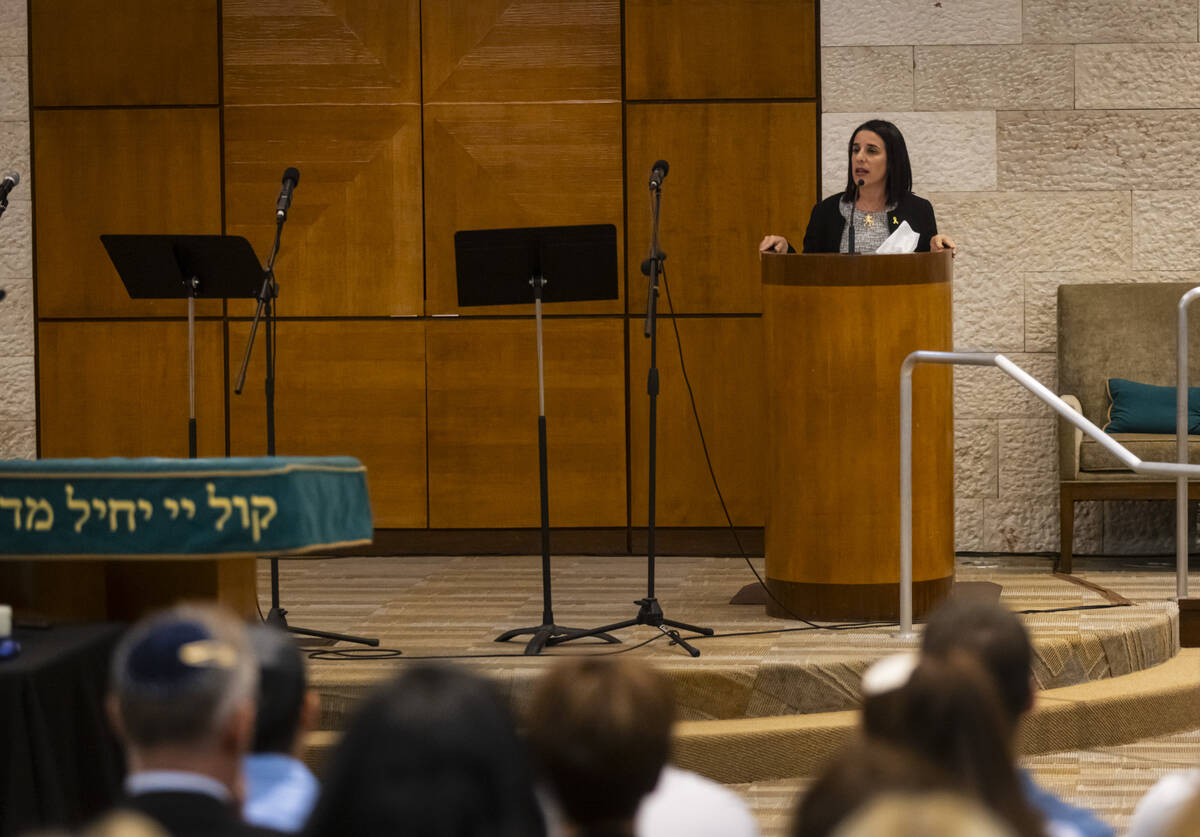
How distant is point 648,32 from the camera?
6.60 meters

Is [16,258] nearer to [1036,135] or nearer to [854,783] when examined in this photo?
[1036,135]

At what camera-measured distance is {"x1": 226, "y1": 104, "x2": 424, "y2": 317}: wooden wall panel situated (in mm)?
6672

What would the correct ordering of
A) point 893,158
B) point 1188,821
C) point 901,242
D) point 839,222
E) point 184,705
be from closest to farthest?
point 1188,821
point 184,705
point 901,242
point 893,158
point 839,222

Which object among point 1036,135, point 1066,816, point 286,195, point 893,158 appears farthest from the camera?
point 1036,135

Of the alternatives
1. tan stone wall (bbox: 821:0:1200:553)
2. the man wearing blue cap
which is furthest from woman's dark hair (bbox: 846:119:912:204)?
the man wearing blue cap

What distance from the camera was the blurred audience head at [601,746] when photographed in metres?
1.74

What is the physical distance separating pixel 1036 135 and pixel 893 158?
5.26 feet

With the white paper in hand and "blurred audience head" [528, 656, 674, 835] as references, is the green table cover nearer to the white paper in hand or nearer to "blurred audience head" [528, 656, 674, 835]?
"blurred audience head" [528, 656, 674, 835]

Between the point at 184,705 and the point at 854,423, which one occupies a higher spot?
the point at 854,423

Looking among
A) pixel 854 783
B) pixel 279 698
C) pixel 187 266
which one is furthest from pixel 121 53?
pixel 854 783

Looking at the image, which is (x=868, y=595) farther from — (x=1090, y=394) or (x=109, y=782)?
(x=109, y=782)

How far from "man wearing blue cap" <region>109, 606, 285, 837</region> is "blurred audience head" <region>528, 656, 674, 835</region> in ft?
1.12

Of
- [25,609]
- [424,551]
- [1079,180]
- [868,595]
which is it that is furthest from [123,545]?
[1079,180]

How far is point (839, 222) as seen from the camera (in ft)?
17.4
